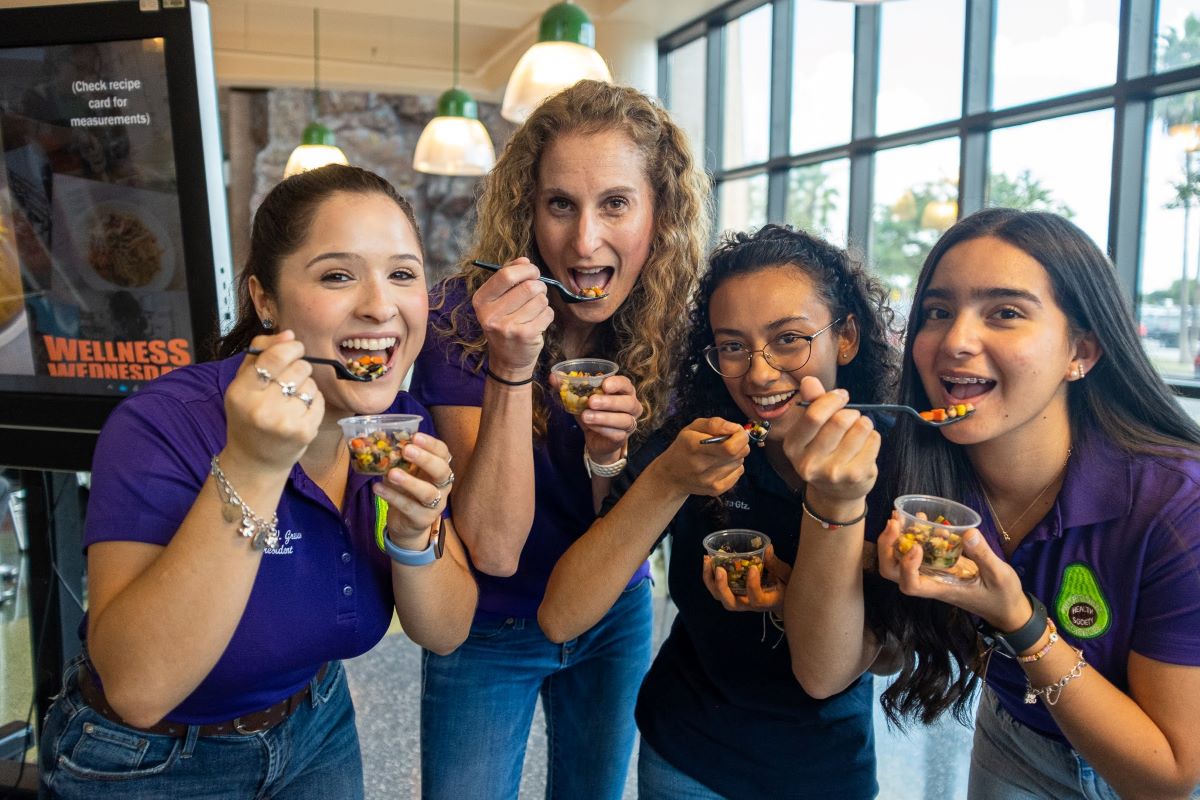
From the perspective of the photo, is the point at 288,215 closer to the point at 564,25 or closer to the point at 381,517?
the point at 381,517

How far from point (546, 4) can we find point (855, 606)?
7.30 m

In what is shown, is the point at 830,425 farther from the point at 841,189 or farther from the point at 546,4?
the point at 546,4

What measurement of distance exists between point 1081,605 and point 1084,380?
0.38m

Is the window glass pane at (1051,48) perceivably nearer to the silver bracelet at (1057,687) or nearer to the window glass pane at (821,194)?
the window glass pane at (821,194)

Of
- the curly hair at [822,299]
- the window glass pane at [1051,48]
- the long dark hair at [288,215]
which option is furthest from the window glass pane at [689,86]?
the long dark hair at [288,215]

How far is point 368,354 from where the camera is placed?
5.05 feet

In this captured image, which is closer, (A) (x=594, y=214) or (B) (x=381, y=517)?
(B) (x=381, y=517)

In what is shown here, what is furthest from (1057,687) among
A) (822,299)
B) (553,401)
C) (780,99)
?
(780,99)

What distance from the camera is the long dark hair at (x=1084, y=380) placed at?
142 cm

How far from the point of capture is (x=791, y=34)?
630 cm

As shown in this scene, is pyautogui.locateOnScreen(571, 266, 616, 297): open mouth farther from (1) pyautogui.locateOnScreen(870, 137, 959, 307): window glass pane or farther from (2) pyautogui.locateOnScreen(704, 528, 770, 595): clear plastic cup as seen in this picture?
(1) pyautogui.locateOnScreen(870, 137, 959, 307): window glass pane

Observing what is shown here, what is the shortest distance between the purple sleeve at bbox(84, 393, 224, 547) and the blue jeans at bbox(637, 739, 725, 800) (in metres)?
0.92

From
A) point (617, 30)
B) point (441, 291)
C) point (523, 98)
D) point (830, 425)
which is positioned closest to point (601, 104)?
point (441, 291)

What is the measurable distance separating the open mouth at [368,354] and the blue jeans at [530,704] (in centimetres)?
62
